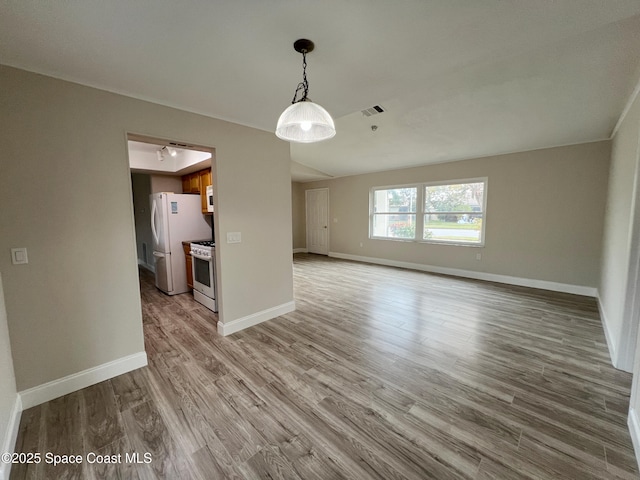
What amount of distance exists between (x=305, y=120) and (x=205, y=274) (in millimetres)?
3070

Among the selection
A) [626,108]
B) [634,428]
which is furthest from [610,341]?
[626,108]

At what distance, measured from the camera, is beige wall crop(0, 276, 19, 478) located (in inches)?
55.4

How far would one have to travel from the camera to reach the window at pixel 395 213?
6176mm

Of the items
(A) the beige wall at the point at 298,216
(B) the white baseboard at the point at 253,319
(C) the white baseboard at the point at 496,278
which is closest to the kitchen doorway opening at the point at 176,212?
(B) the white baseboard at the point at 253,319

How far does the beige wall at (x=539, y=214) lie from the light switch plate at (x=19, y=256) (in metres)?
6.20

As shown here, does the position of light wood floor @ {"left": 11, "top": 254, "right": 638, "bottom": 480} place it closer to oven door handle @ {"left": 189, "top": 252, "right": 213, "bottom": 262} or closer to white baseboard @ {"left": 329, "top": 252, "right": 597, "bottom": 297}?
oven door handle @ {"left": 189, "top": 252, "right": 213, "bottom": 262}

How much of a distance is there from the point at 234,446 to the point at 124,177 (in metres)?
2.24

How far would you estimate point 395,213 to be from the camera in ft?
21.3

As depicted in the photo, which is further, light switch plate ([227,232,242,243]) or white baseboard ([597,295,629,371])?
light switch plate ([227,232,242,243])

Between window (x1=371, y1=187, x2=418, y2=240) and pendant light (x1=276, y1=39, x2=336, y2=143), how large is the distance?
192 inches

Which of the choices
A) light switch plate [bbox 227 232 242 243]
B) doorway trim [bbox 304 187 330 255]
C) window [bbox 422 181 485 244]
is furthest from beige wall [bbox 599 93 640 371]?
doorway trim [bbox 304 187 330 255]

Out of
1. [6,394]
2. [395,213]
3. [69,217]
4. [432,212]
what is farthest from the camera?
[395,213]

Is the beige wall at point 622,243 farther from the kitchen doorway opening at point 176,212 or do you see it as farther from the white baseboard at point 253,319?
the kitchen doorway opening at point 176,212

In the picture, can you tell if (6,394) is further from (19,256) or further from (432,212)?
(432,212)
